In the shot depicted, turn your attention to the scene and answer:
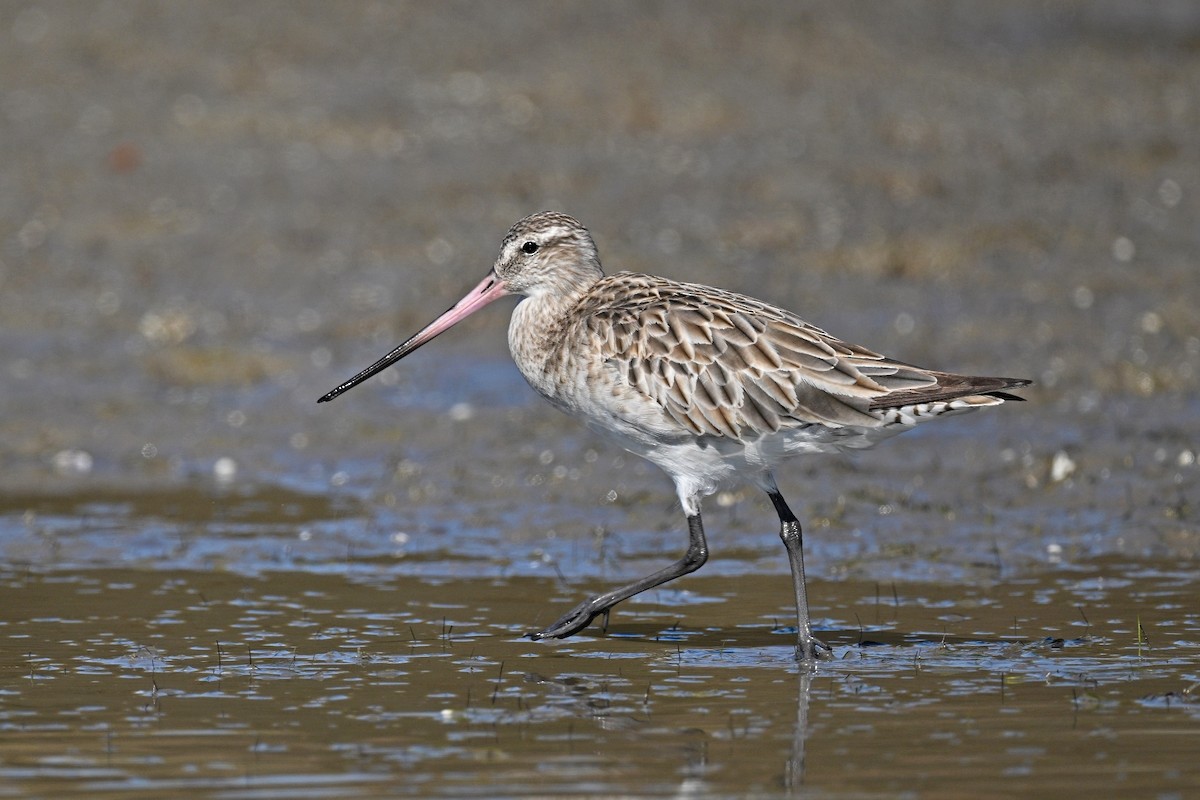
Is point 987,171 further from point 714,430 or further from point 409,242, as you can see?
point 714,430

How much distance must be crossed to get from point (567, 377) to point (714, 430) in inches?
27.7

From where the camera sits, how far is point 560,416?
1246 cm

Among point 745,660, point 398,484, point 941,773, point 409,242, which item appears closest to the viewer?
point 941,773

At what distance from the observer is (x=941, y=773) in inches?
227

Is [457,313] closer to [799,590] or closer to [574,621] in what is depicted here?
[574,621]

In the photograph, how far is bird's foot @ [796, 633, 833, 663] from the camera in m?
7.57

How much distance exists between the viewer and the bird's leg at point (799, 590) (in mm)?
7621

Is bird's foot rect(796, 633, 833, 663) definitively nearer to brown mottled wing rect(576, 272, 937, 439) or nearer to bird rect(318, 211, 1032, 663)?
bird rect(318, 211, 1032, 663)

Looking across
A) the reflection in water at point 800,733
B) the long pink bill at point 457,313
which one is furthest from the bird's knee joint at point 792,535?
the long pink bill at point 457,313

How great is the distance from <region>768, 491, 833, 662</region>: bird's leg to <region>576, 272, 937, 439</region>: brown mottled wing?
20.6 inches

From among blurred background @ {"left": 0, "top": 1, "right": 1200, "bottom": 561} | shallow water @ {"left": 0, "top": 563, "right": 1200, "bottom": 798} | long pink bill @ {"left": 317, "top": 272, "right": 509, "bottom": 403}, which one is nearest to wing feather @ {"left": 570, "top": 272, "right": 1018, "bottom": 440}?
long pink bill @ {"left": 317, "top": 272, "right": 509, "bottom": 403}

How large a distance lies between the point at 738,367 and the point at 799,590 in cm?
96

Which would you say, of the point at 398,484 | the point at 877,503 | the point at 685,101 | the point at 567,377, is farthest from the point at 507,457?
the point at 685,101

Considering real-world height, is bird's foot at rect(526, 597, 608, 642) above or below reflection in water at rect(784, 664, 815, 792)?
above
